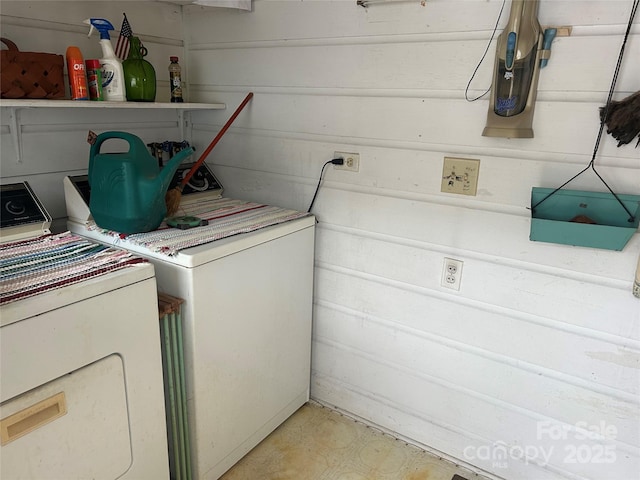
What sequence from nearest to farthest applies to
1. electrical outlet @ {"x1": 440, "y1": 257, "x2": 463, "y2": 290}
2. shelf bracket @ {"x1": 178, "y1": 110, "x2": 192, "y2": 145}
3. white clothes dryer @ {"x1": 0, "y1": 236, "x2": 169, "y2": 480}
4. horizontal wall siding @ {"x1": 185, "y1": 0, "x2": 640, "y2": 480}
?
white clothes dryer @ {"x1": 0, "y1": 236, "x2": 169, "y2": 480}
horizontal wall siding @ {"x1": 185, "y1": 0, "x2": 640, "y2": 480}
electrical outlet @ {"x1": 440, "y1": 257, "x2": 463, "y2": 290}
shelf bracket @ {"x1": 178, "y1": 110, "x2": 192, "y2": 145}

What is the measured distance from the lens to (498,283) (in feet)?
5.89

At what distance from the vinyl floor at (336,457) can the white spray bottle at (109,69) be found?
1.66m

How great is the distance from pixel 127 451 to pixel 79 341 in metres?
0.45

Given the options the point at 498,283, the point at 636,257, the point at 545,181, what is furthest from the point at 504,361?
the point at 545,181

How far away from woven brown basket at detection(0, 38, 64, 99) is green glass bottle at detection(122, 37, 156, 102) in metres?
0.29

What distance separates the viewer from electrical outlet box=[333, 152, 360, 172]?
202 cm

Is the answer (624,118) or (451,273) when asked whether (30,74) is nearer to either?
(451,273)

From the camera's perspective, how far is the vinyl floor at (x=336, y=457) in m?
1.98

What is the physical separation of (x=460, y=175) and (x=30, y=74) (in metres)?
1.63

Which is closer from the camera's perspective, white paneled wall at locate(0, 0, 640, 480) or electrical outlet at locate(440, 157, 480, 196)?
white paneled wall at locate(0, 0, 640, 480)

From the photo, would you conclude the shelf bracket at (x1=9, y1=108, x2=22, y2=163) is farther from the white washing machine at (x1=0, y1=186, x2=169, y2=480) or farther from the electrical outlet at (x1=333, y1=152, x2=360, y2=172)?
the electrical outlet at (x1=333, y1=152, x2=360, y2=172)

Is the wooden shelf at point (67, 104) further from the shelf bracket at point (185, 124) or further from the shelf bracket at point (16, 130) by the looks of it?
the shelf bracket at point (185, 124)

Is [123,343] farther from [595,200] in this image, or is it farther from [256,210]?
[595,200]

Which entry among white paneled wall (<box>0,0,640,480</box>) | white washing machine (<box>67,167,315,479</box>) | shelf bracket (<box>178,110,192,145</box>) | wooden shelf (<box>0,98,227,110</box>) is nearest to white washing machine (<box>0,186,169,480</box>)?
white washing machine (<box>67,167,315,479</box>)
